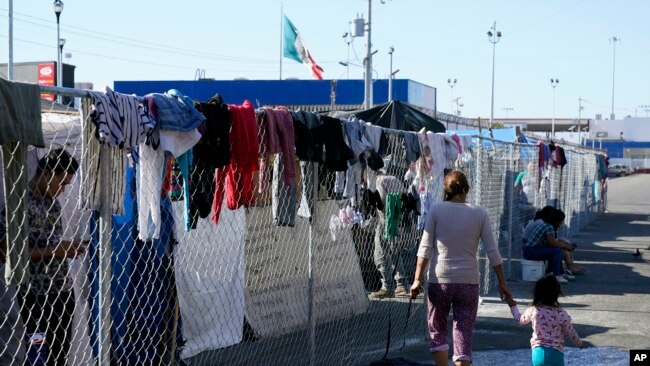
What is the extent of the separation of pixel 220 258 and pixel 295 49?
22.6m

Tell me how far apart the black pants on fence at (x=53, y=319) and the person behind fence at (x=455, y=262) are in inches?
109

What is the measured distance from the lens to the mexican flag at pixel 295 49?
3036 centimetres

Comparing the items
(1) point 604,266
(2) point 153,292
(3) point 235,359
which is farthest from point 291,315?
(1) point 604,266

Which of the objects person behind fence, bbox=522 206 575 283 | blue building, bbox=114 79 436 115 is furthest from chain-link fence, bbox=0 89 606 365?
blue building, bbox=114 79 436 115

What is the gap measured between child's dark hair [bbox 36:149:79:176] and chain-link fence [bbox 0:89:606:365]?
0.07m

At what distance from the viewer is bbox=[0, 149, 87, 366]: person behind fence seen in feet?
17.5

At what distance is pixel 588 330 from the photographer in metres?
10.5

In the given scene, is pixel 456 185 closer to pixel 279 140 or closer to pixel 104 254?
pixel 279 140

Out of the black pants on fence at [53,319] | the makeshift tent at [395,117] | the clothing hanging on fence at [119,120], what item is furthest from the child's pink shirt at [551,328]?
the makeshift tent at [395,117]

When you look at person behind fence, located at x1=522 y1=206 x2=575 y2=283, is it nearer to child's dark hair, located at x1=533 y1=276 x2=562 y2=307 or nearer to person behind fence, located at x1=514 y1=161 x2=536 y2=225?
person behind fence, located at x1=514 y1=161 x2=536 y2=225

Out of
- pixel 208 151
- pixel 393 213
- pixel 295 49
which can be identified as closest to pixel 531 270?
pixel 393 213

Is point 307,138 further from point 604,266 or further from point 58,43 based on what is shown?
point 58,43

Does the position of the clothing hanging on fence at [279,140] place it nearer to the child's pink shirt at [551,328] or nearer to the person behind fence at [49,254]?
the person behind fence at [49,254]

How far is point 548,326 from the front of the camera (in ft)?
23.5
